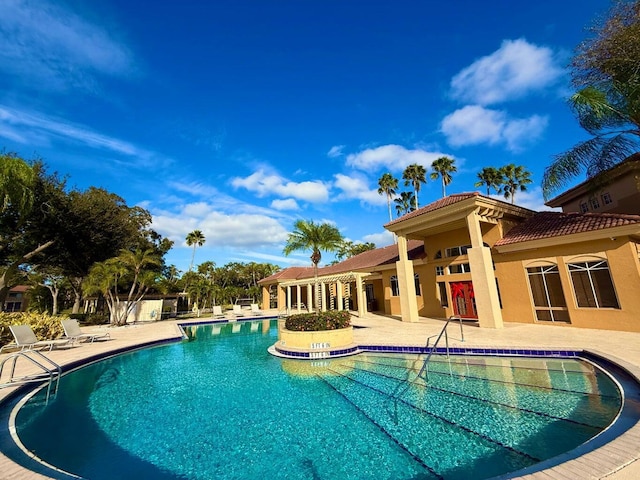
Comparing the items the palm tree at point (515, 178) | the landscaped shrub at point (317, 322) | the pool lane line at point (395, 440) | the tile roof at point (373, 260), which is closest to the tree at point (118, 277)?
the tile roof at point (373, 260)

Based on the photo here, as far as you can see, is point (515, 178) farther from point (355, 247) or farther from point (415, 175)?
point (355, 247)

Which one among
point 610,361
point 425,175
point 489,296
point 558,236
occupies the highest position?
point 425,175

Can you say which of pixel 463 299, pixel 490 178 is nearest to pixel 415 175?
pixel 490 178

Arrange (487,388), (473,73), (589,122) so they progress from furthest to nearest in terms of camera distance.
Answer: (473,73) < (589,122) < (487,388)

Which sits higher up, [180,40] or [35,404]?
[180,40]

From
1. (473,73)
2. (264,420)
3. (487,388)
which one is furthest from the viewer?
(473,73)

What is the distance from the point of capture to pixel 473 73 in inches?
596

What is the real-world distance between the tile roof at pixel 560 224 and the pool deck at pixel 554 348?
14.9 feet

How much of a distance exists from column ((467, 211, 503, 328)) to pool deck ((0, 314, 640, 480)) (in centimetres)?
72

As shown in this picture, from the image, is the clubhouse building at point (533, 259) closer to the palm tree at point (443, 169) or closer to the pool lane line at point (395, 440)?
the pool lane line at point (395, 440)

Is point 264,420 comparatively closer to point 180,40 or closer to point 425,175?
point 180,40

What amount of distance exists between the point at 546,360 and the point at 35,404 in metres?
14.7

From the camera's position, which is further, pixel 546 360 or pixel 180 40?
pixel 180 40

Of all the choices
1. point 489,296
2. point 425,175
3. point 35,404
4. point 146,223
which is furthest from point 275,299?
point 35,404
